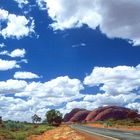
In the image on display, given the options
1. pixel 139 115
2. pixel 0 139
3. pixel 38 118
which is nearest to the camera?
pixel 0 139

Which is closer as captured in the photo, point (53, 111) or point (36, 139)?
point (36, 139)

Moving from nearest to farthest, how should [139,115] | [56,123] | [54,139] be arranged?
[54,139]
[56,123]
[139,115]

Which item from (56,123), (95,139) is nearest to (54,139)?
(95,139)

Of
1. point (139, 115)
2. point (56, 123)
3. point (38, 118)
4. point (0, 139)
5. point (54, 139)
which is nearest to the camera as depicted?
point (54, 139)

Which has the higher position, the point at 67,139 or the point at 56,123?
the point at 56,123

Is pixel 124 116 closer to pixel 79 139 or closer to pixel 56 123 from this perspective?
pixel 56 123

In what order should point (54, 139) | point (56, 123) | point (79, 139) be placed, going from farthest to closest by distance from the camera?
point (56, 123)
point (54, 139)
point (79, 139)

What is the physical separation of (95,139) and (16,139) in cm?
1359

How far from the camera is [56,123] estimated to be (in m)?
130

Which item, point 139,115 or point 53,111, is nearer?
point 53,111

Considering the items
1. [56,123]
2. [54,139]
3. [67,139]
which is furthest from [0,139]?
[56,123]

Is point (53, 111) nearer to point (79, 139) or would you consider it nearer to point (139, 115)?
point (139, 115)

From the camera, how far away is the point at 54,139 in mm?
40312

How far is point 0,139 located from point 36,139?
14.6 ft
